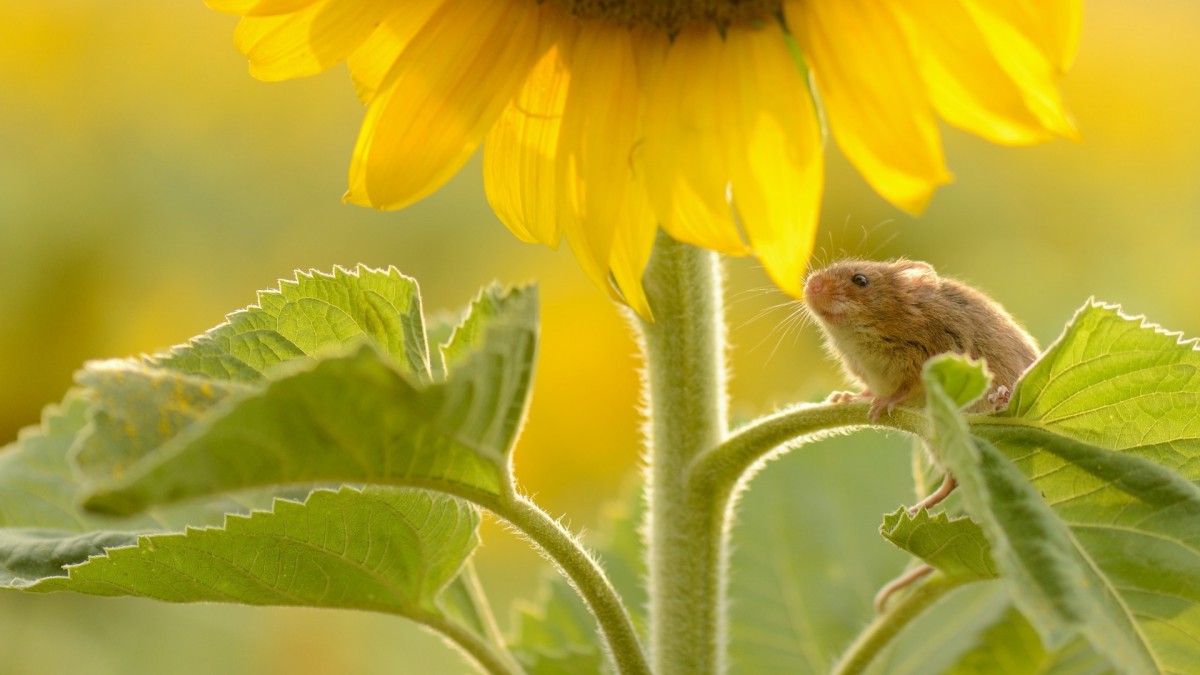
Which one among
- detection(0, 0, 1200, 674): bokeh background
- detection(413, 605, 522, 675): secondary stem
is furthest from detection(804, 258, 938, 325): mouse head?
→ detection(0, 0, 1200, 674): bokeh background

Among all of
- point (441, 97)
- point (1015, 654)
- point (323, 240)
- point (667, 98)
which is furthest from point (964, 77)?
point (323, 240)

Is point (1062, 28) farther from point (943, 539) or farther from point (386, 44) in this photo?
point (386, 44)

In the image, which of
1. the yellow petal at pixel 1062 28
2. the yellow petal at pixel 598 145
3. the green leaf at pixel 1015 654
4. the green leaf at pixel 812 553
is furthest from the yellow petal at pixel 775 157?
the green leaf at pixel 812 553

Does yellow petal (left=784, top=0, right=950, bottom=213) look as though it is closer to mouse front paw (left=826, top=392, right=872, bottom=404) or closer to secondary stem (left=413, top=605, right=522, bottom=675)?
mouse front paw (left=826, top=392, right=872, bottom=404)

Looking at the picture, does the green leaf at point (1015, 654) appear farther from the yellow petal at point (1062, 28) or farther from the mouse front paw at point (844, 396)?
the yellow petal at point (1062, 28)

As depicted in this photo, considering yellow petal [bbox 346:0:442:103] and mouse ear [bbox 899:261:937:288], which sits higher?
yellow petal [bbox 346:0:442:103]

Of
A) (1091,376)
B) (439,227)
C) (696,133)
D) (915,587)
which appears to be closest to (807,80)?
(696,133)

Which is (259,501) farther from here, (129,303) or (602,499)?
(129,303)
